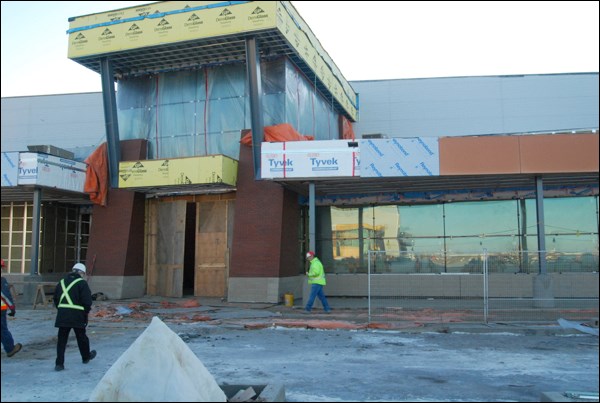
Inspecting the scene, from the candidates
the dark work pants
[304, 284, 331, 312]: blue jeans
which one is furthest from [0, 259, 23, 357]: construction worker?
[304, 284, 331, 312]: blue jeans

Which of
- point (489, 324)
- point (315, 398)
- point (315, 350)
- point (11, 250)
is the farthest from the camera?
point (11, 250)

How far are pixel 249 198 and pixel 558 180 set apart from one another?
10765mm

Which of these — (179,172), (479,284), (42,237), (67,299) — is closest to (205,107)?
(179,172)

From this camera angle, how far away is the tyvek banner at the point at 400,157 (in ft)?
55.1

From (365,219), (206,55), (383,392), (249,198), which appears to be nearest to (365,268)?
(365,219)

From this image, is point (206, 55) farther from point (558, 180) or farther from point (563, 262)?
point (563, 262)

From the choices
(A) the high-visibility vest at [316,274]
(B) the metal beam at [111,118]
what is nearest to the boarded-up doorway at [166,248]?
(B) the metal beam at [111,118]

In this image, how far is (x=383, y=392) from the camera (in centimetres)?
737

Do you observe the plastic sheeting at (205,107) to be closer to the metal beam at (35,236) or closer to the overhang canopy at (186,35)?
the overhang canopy at (186,35)

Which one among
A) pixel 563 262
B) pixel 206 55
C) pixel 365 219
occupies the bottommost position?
pixel 563 262

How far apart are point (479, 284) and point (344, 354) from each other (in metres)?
11.5

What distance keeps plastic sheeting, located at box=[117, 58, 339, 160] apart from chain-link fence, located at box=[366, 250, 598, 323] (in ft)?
22.8

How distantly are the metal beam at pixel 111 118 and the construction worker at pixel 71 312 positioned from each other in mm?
12206

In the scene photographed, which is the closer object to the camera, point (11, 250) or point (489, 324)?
point (489, 324)
